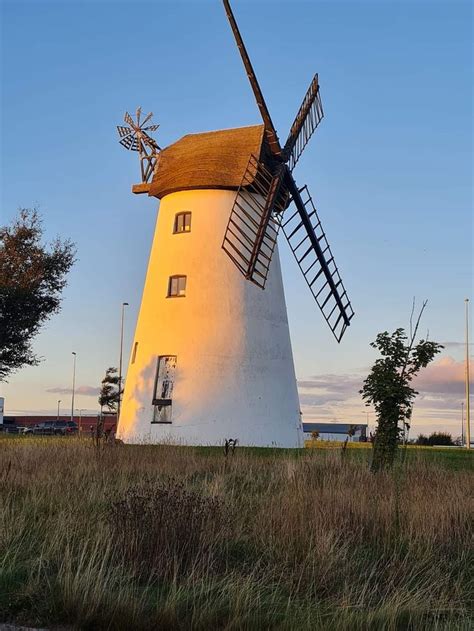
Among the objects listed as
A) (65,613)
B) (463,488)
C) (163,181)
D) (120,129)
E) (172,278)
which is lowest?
(65,613)

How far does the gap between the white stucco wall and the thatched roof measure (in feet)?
1.64

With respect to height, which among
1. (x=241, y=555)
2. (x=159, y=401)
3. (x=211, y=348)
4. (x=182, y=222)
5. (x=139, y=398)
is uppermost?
(x=182, y=222)

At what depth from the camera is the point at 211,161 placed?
25406 millimetres

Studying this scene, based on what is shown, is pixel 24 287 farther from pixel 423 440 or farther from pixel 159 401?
pixel 423 440

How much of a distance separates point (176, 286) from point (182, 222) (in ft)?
7.59

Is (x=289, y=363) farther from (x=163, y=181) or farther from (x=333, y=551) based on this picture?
(x=333, y=551)

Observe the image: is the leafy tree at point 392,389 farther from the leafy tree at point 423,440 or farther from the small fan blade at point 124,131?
the leafy tree at point 423,440

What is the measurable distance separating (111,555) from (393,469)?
745cm

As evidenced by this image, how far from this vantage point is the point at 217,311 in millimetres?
24703

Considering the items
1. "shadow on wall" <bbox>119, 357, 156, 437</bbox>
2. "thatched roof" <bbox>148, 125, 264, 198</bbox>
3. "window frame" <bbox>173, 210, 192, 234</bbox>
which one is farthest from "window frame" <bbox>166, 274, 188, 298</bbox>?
"thatched roof" <bbox>148, 125, 264, 198</bbox>

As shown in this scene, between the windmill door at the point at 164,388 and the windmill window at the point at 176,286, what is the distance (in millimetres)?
2145

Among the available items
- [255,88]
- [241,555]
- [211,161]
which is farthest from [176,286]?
[241,555]

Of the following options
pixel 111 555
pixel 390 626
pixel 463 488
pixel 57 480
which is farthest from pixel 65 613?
pixel 463 488

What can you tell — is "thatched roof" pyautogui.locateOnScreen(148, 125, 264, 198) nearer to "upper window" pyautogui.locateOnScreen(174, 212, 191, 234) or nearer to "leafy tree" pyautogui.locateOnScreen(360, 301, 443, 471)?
"upper window" pyautogui.locateOnScreen(174, 212, 191, 234)
